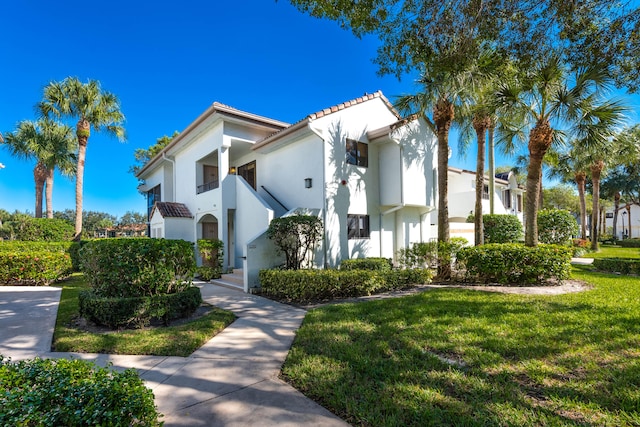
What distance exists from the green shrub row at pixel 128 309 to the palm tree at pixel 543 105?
1163cm

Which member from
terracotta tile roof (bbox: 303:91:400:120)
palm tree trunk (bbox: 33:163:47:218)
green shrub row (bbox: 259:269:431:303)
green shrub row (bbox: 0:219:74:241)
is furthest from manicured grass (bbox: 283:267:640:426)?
palm tree trunk (bbox: 33:163:47:218)

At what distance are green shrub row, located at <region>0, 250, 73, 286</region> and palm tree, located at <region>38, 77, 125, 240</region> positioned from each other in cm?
977

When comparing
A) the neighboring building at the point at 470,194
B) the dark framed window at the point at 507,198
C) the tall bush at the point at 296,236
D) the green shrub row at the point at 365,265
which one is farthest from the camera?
the dark framed window at the point at 507,198

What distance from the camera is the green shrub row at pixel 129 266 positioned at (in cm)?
637

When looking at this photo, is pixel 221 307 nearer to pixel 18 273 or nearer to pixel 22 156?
pixel 18 273

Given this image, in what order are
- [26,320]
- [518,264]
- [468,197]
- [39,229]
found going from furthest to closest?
1. [468,197]
2. [39,229]
3. [518,264]
4. [26,320]

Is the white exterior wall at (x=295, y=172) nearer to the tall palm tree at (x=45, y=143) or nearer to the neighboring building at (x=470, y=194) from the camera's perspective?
the neighboring building at (x=470, y=194)

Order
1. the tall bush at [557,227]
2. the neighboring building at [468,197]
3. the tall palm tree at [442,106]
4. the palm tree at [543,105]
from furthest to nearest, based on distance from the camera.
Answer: the tall bush at [557,227]
the neighboring building at [468,197]
the tall palm tree at [442,106]
the palm tree at [543,105]

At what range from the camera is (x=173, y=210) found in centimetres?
1630

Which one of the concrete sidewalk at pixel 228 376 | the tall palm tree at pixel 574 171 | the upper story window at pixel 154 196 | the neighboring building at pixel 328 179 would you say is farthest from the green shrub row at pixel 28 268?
the tall palm tree at pixel 574 171

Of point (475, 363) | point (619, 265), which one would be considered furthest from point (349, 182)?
point (619, 265)

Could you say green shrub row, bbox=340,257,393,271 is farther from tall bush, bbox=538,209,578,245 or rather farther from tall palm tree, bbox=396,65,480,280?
tall bush, bbox=538,209,578,245

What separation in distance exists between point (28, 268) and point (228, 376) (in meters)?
12.1

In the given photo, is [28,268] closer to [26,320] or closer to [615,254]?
[26,320]
